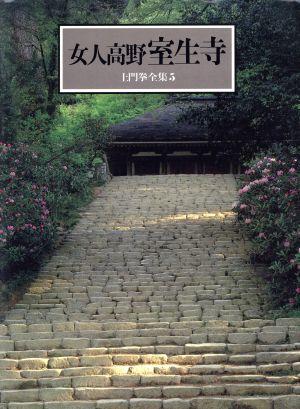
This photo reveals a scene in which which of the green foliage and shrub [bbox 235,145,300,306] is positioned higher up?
the green foliage

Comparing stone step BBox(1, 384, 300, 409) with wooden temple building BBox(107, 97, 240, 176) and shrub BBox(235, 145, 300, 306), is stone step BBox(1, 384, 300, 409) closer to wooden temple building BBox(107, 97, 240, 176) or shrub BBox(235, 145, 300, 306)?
shrub BBox(235, 145, 300, 306)

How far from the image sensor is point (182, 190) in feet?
79.7

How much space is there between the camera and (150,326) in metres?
11.4

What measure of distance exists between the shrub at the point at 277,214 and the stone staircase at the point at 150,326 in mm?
507

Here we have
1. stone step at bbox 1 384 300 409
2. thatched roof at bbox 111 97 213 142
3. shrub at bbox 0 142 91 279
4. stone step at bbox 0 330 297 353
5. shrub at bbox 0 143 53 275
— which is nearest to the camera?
stone step at bbox 1 384 300 409

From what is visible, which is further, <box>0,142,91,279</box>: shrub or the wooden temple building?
the wooden temple building

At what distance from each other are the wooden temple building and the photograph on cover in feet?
19.8

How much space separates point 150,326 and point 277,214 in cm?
413

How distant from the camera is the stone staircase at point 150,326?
8984mm

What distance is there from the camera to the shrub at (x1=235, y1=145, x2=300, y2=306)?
12773 millimetres

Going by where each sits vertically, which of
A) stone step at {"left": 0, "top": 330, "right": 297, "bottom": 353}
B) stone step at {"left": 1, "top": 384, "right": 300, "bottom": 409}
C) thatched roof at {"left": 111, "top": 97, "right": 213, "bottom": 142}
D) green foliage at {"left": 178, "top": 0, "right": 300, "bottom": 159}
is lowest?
stone step at {"left": 1, "top": 384, "right": 300, "bottom": 409}

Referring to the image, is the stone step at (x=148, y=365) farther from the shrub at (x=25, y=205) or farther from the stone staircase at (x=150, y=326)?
the shrub at (x=25, y=205)

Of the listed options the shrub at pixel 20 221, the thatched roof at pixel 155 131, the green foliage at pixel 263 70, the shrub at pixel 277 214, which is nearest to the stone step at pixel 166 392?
the shrub at pixel 277 214

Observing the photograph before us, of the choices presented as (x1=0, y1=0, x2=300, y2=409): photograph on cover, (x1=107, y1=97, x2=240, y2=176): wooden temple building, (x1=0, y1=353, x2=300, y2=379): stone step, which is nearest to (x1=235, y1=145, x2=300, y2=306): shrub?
(x1=0, y1=0, x2=300, y2=409): photograph on cover
